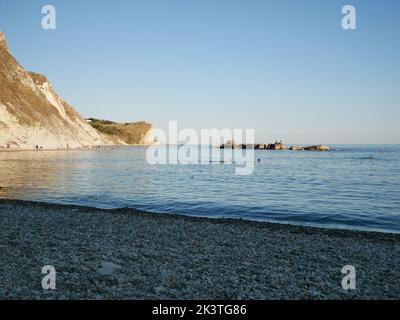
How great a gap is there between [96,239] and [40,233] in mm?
2733

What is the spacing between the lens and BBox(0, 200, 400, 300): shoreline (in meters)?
9.37

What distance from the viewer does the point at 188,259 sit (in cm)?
1213

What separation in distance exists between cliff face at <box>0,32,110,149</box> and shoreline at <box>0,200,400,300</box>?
11813 centimetres

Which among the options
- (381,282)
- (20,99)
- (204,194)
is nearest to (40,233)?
(381,282)

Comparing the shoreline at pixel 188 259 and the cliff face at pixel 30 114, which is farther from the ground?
the cliff face at pixel 30 114

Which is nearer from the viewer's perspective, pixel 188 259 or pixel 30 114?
pixel 188 259

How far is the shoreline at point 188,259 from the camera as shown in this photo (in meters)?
9.37

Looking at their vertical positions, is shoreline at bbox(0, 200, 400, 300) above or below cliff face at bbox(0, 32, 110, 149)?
below

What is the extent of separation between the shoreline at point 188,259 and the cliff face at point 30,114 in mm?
118131

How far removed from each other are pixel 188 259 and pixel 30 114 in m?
144

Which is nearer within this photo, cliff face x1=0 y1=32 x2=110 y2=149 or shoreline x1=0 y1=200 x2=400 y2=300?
shoreline x1=0 y1=200 x2=400 y2=300

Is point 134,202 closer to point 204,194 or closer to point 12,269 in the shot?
point 204,194

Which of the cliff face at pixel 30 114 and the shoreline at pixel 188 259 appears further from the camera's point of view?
the cliff face at pixel 30 114
